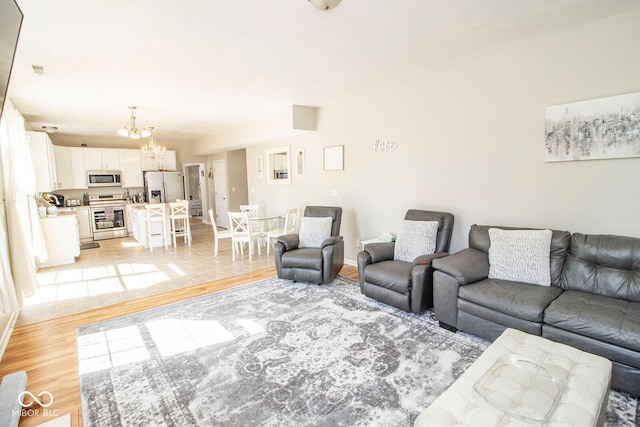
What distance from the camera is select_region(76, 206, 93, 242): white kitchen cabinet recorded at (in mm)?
7363

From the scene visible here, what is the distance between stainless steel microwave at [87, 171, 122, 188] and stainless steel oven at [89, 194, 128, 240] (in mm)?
368

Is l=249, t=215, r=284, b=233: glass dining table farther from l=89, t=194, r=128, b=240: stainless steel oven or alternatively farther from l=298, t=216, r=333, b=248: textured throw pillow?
l=89, t=194, r=128, b=240: stainless steel oven

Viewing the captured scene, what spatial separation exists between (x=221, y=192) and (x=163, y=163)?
1.77 meters

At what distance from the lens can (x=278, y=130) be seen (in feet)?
17.8

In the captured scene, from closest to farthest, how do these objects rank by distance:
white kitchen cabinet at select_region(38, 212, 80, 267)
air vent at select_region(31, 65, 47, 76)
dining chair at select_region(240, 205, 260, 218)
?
air vent at select_region(31, 65, 47, 76) → white kitchen cabinet at select_region(38, 212, 80, 267) → dining chair at select_region(240, 205, 260, 218)

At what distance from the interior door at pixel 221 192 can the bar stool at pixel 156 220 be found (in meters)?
2.32

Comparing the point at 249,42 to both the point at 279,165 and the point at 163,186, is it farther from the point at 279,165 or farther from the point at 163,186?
the point at 163,186

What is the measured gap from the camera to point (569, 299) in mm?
2312

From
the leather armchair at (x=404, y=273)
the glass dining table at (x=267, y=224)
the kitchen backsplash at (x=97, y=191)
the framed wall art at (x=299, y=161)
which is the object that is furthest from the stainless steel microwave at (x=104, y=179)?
the leather armchair at (x=404, y=273)

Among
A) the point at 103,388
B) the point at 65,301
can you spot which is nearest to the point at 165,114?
the point at 65,301

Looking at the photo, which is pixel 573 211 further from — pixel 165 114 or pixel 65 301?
pixel 165 114

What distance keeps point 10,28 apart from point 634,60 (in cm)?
414

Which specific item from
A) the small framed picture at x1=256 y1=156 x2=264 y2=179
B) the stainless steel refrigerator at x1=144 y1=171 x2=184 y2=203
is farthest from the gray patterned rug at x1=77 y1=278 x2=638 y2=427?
the stainless steel refrigerator at x1=144 y1=171 x2=184 y2=203

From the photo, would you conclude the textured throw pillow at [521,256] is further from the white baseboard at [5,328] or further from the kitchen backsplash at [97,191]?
the kitchen backsplash at [97,191]
